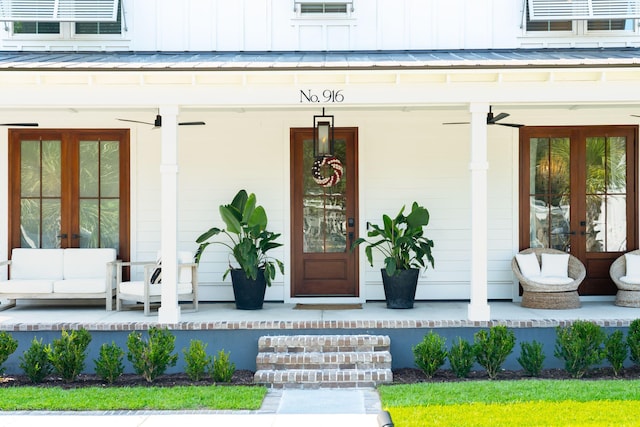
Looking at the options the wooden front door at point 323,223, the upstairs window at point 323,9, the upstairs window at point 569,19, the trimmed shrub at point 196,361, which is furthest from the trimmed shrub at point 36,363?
the upstairs window at point 569,19

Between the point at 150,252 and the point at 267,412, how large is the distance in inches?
169

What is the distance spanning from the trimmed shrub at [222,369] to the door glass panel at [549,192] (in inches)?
192

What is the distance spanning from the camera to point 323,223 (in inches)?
416

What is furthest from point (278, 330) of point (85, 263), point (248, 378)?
point (85, 263)

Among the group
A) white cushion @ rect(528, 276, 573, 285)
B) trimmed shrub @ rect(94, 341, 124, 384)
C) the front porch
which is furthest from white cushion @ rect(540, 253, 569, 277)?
trimmed shrub @ rect(94, 341, 124, 384)

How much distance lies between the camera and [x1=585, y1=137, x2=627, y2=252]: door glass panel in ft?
34.7

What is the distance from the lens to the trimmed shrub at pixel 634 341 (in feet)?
26.3

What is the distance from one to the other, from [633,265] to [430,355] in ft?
12.2

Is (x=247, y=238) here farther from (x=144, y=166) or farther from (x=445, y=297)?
(x=445, y=297)

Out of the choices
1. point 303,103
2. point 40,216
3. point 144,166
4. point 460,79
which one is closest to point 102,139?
point 144,166

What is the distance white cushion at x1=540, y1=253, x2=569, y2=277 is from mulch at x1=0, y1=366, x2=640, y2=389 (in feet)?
6.18

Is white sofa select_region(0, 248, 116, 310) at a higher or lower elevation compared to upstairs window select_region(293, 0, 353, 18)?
lower

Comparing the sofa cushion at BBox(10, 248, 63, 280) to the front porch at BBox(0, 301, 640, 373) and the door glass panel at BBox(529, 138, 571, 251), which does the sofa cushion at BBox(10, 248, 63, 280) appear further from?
the door glass panel at BBox(529, 138, 571, 251)

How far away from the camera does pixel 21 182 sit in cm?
1050
